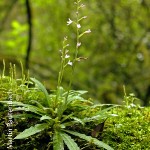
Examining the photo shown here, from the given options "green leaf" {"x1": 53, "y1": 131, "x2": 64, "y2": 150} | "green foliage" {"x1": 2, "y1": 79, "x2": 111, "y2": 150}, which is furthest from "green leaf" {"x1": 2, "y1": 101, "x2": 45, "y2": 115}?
"green leaf" {"x1": 53, "y1": 131, "x2": 64, "y2": 150}

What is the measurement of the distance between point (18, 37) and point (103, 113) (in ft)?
19.8

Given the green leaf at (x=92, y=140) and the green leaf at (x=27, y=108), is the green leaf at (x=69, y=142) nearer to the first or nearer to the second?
the green leaf at (x=92, y=140)

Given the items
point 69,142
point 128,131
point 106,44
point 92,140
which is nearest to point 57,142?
point 69,142

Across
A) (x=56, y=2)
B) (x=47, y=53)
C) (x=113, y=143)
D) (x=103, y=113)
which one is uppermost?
(x=56, y=2)

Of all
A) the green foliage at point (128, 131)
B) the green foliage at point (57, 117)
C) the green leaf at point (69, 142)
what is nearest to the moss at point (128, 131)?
the green foliage at point (128, 131)

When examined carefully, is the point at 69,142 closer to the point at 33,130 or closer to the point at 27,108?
the point at 33,130

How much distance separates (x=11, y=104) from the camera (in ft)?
6.89

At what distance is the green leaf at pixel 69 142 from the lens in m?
1.88

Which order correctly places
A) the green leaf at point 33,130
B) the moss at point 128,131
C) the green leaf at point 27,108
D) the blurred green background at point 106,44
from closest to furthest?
the green leaf at point 33,130, the green leaf at point 27,108, the moss at point 128,131, the blurred green background at point 106,44

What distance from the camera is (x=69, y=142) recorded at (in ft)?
6.28

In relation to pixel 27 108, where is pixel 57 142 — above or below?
below

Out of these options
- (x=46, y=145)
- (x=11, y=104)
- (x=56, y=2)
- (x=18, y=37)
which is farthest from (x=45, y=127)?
(x=56, y=2)

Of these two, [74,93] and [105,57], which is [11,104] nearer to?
[74,93]

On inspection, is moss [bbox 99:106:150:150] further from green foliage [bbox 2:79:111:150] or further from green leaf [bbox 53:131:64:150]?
green leaf [bbox 53:131:64:150]
